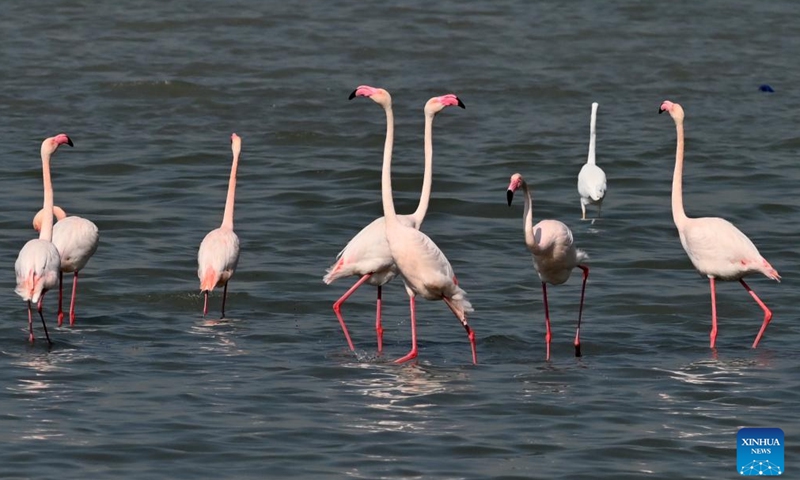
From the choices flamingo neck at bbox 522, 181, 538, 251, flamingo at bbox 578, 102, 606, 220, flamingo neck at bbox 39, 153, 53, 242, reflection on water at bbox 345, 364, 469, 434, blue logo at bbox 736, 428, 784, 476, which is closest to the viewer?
blue logo at bbox 736, 428, 784, 476

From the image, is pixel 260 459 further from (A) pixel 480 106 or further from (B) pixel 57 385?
(A) pixel 480 106

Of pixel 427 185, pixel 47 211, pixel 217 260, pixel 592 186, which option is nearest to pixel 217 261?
pixel 217 260

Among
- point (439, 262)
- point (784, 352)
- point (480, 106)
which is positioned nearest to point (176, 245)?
point (439, 262)

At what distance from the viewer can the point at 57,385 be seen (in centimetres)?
874

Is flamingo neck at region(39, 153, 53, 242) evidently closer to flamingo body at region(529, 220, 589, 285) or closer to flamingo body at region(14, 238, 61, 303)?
flamingo body at region(14, 238, 61, 303)

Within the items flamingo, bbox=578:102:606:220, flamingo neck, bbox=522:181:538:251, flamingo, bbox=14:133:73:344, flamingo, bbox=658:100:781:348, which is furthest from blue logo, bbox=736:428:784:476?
flamingo, bbox=578:102:606:220

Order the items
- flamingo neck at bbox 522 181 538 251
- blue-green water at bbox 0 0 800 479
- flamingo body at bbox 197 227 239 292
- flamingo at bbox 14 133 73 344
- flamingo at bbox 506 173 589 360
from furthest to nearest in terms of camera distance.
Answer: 1. flamingo body at bbox 197 227 239 292
2. flamingo at bbox 14 133 73 344
3. flamingo at bbox 506 173 589 360
4. flamingo neck at bbox 522 181 538 251
5. blue-green water at bbox 0 0 800 479

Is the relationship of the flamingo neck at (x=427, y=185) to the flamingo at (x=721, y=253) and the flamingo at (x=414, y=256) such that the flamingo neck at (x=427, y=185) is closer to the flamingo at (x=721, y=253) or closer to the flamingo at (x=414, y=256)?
the flamingo at (x=414, y=256)

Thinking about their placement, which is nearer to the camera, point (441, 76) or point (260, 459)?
point (260, 459)

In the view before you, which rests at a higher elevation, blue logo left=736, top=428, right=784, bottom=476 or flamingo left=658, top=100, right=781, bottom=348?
flamingo left=658, top=100, right=781, bottom=348

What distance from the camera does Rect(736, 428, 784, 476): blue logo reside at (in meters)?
7.33

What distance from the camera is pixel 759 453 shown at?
746 cm

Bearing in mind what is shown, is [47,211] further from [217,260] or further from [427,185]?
[427,185]

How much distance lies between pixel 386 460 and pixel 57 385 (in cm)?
222
